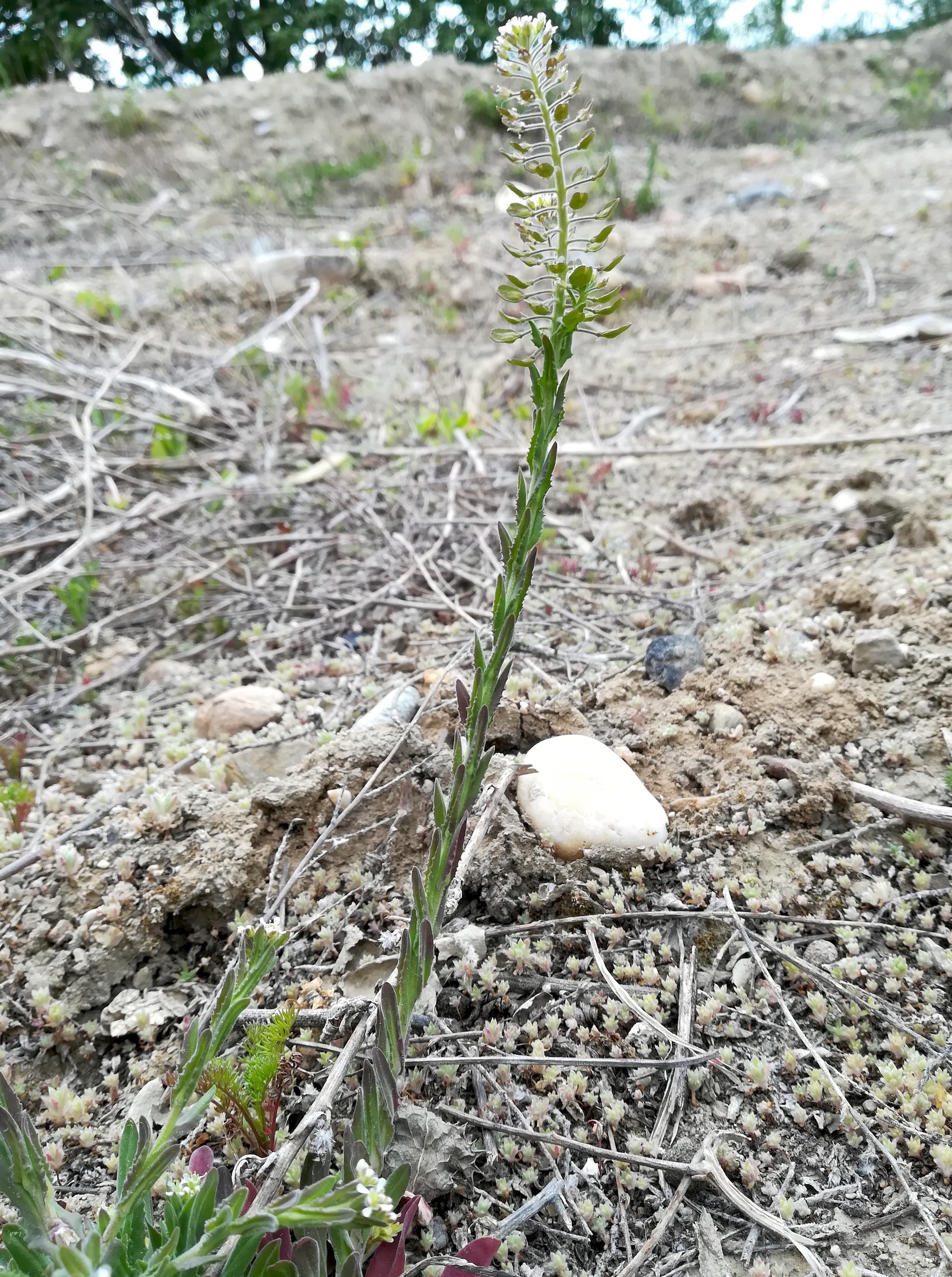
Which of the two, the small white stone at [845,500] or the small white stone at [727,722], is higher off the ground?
the small white stone at [845,500]

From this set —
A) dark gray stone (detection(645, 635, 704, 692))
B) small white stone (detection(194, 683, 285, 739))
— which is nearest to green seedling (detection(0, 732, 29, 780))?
small white stone (detection(194, 683, 285, 739))

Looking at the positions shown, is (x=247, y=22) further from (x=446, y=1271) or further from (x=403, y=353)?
(x=446, y=1271)

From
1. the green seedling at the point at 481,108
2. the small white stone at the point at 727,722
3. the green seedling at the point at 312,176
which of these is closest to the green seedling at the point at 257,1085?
the small white stone at the point at 727,722

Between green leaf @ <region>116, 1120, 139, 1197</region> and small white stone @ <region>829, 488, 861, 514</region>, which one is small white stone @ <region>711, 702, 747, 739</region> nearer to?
small white stone @ <region>829, 488, 861, 514</region>

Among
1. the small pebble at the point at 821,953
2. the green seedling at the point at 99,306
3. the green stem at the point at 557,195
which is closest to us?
the green stem at the point at 557,195

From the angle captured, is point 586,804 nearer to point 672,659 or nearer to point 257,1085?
point 672,659

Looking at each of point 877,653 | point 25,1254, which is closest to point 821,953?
point 877,653

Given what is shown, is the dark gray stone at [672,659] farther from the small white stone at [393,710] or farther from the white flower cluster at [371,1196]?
the white flower cluster at [371,1196]
